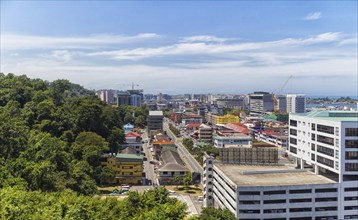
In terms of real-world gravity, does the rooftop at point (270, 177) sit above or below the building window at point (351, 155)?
below

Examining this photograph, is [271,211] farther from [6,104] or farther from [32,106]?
[6,104]

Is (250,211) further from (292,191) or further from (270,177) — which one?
(270,177)

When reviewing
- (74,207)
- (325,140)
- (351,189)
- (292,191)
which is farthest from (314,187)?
(74,207)

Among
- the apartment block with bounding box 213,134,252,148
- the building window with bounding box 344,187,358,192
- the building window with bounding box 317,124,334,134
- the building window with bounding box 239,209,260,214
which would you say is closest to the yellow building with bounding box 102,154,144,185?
the building window with bounding box 239,209,260,214

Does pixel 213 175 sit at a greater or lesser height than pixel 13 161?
lesser

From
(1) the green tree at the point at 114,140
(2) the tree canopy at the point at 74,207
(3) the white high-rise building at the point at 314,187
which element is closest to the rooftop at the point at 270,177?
(3) the white high-rise building at the point at 314,187

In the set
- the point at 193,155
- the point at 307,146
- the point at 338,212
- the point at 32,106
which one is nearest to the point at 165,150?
the point at 193,155

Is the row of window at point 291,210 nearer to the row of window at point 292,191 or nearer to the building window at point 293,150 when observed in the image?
the row of window at point 292,191
